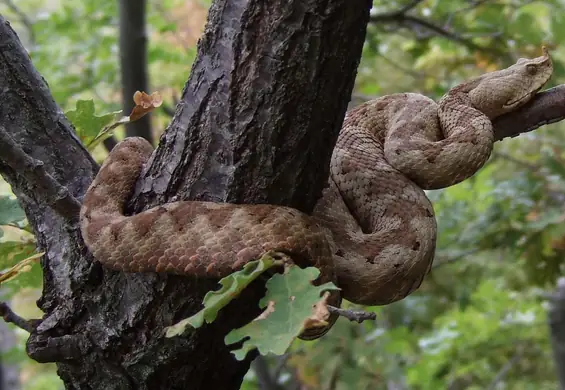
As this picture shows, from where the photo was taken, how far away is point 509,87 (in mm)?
2498

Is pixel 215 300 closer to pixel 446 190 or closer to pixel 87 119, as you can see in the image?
pixel 87 119

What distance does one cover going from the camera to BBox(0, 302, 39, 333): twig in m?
2.19

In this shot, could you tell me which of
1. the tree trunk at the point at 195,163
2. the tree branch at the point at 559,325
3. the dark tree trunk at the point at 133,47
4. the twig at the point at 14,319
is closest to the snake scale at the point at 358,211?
the tree trunk at the point at 195,163

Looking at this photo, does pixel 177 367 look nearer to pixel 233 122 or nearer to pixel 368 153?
pixel 233 122

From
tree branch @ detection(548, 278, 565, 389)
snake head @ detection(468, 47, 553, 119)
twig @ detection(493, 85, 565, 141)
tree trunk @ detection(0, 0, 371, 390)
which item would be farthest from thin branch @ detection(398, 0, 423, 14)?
tree trunk @ detection(0, 0, 371, 390)

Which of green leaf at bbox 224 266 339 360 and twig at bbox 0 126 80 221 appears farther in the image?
twig at bbox 0 126 80 221

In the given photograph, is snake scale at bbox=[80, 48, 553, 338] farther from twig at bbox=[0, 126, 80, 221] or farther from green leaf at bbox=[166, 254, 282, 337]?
green leaf at bbox=[166, 254, 282, 337]

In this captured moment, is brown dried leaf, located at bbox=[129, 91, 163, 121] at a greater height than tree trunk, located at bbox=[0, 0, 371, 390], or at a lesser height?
greater

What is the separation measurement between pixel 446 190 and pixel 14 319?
449cm

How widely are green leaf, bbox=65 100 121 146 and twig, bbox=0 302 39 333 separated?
70 cm

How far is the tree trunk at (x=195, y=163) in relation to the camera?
1.72 metres

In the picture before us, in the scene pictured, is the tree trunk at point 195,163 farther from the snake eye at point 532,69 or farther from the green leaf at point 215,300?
the snake eye at point 532,69

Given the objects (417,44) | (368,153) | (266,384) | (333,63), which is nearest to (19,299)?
(266,384)

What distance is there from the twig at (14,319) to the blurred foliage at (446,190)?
6.46 feet
